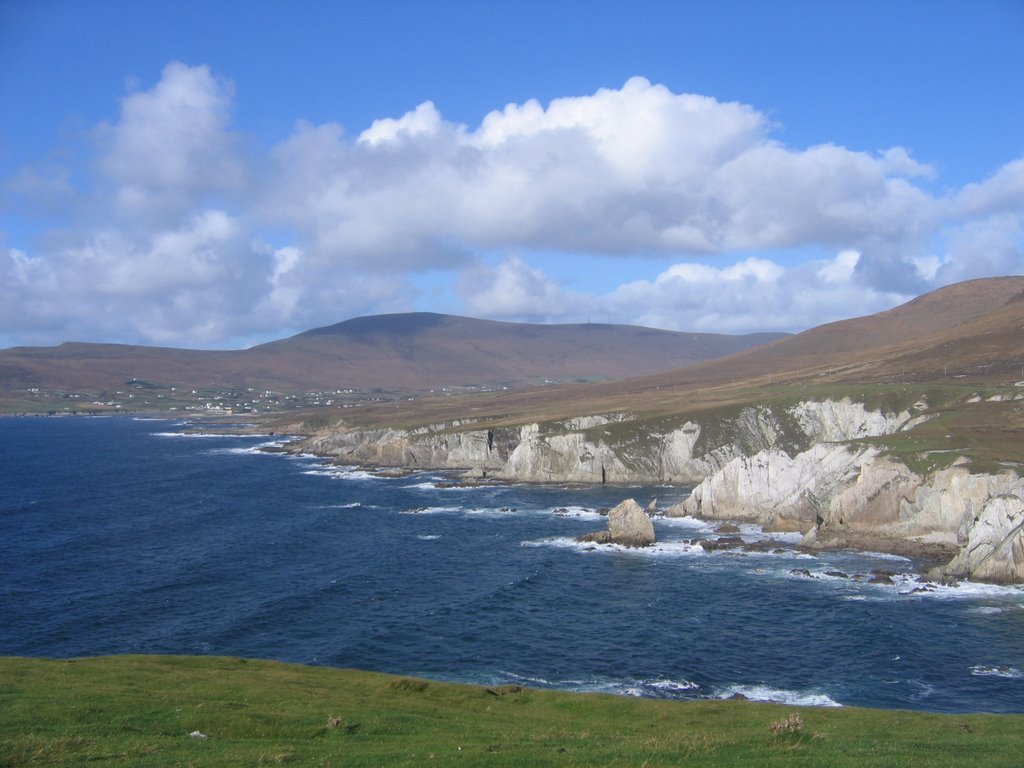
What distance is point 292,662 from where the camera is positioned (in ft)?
157

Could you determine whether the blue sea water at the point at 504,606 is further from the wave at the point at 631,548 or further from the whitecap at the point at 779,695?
the wave at the point at 631,548

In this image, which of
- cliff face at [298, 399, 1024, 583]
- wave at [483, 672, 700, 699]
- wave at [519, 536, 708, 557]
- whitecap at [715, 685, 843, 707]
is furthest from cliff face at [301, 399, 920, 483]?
wave at [483, 672, 700, 699]

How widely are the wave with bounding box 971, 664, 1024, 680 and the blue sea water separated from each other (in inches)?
6.1

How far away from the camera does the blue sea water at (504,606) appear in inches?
1849

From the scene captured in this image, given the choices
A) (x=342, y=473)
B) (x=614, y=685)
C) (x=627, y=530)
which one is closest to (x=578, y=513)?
(x=627, y=530)

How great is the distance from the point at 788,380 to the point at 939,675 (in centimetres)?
14708

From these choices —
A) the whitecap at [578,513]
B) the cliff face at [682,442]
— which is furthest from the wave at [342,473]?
the whitecap at [578,513]

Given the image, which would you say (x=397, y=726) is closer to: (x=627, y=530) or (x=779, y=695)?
(x=779, y=695)

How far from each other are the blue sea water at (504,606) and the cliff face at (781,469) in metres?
5.54

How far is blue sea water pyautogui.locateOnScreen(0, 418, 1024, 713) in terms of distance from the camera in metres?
47.0

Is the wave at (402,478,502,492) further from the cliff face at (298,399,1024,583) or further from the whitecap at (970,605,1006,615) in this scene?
the whitecap at (970,605,1006,615)

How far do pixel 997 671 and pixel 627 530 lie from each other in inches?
1600

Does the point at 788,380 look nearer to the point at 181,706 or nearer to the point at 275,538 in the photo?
the point at 275,538

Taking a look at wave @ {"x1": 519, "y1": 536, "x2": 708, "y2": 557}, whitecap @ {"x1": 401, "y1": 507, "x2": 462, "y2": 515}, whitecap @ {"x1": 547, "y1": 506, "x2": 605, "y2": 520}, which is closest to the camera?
wave @ {"x1": 519, "y1": 536, "x2": 708, "y2": 557}
